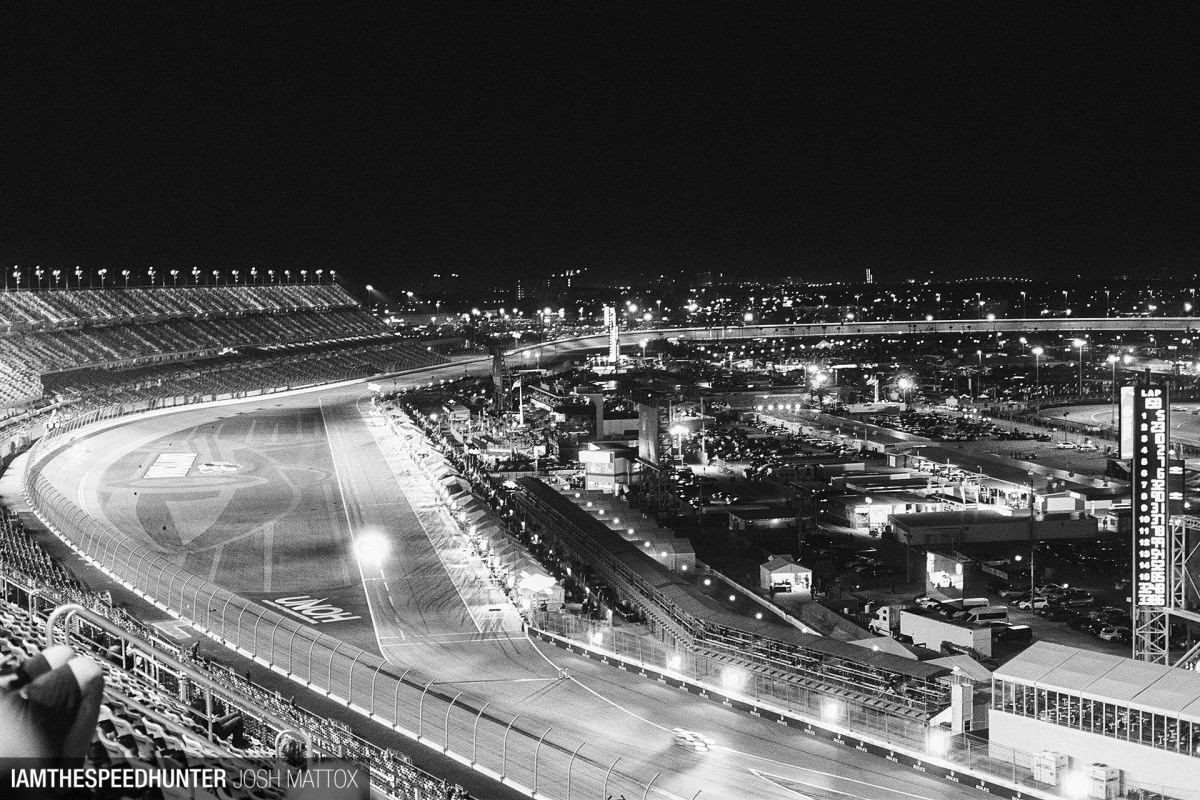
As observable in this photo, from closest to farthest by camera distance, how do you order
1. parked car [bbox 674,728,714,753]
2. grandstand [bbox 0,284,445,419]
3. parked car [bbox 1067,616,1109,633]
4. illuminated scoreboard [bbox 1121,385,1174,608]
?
parked car [bbox 674,728,714,753] < illuminated scoreboard [bbox 1121,385,1174,608] < parked car [bbox 1067,616,1109,633] < grandstand [bbox 0,284,445,419]

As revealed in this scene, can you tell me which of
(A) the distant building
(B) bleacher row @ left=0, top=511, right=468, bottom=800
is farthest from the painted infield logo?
(A) the distant building

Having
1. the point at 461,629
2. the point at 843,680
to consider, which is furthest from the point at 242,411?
the point at 843,680

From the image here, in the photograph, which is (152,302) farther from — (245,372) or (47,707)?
(47,707)

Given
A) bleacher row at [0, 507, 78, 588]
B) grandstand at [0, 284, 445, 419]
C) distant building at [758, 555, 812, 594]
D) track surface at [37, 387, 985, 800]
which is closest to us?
track surface at [37, 387, 985, 800]

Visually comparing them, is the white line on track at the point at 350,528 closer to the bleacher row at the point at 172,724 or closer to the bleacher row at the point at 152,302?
the bleacher row at the point at 172,724

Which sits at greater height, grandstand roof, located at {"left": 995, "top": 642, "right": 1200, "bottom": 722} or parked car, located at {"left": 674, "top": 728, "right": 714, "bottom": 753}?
grandstand roof, located at {"left": 995, "top": 642, "right": 1200, "bottom": 722}

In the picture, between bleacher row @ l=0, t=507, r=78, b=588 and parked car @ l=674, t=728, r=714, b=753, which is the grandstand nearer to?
bleacher row @ l=0, t=507, r=78, b=588

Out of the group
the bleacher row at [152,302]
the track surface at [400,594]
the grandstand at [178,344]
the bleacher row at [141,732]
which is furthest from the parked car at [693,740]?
the bleacher row at [152,302]

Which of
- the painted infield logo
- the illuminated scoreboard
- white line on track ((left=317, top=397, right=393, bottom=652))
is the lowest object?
white line on track ((left=317, top=397, right=393, bottom=652))
